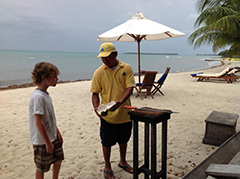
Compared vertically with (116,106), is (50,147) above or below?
below

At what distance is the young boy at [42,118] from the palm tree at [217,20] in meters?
13.3

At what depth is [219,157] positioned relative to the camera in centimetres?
241

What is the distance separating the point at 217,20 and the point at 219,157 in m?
14.0

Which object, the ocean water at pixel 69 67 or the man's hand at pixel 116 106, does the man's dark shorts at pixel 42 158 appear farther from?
the ocean water at pixel 69 67

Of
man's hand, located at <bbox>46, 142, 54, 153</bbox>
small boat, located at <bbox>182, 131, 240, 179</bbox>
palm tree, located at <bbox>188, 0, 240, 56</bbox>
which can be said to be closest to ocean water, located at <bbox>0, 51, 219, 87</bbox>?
palm tree, located at <bbox>188, 0, 240, 56</bbox>

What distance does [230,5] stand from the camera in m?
14.9

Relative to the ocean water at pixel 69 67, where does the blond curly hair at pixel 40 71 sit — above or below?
above

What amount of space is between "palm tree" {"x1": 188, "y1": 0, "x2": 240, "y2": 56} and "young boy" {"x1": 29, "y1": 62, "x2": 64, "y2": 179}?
43.6 ft

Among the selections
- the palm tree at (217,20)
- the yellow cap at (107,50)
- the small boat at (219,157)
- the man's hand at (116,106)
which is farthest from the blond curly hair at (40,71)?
the palm tree at (217,20)

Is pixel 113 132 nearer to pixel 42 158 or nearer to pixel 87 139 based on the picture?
pixel 42 158

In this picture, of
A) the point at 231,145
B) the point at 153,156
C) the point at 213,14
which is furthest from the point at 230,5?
the point at 153,156

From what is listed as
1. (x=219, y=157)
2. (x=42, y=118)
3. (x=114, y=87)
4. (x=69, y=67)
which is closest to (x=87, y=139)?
(x=114, y=87)

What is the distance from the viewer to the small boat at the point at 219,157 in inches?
81.7

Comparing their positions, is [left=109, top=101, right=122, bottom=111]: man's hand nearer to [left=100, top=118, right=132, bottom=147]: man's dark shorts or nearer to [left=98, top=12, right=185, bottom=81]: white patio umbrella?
[left=100, top=118, right=132, bottom=147]: man's dark shorts
